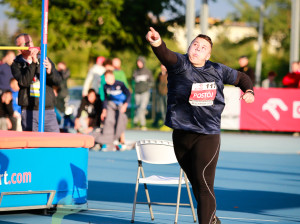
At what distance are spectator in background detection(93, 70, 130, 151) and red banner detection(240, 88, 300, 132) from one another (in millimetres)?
5420

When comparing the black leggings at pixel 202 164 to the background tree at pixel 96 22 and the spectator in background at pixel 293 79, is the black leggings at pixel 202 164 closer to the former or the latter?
the spectator in background at pixel 293 79

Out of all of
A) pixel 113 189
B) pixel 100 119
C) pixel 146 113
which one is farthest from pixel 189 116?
pixel 146 113

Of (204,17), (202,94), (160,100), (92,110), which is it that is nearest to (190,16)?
(204,17)

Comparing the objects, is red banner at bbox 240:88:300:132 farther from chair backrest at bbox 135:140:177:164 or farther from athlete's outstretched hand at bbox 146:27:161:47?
athlete's outstretched hand at bbox 146:27:161:47

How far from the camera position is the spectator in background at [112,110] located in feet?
48.0

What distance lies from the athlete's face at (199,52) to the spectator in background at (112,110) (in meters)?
8.90

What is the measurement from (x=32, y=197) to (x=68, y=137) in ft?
2.45

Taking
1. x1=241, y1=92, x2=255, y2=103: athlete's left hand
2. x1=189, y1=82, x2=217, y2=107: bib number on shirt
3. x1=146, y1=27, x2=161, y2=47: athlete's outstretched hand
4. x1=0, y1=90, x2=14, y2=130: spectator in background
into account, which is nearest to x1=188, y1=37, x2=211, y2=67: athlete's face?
x1=189, y1=82, x2=217, y2=107: bib number on shirt

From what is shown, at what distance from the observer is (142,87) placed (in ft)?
66.2

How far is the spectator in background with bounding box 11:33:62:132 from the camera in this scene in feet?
26.3

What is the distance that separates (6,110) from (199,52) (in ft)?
33.3

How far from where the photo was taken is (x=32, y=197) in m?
7.05

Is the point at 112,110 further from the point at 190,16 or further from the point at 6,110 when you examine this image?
the point at 190,16

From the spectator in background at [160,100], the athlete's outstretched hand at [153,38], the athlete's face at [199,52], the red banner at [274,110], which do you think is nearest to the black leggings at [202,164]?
the athlete's face at [199,52]
